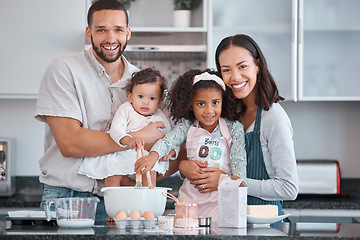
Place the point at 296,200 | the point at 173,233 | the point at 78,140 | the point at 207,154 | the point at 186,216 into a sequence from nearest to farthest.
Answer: the point at 173,233
the point at 186,216
the point at 78,140
the point at 207,154
the point at 296,200

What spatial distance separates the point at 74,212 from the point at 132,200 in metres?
0.17

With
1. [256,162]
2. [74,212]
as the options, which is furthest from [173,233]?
[256,162]

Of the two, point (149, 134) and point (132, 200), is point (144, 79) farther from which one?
point (132, 200)

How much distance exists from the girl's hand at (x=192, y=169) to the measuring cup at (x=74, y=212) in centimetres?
49

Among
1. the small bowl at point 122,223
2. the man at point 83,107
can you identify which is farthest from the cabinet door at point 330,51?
the small bowl at point 122,223

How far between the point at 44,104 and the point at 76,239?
73cm

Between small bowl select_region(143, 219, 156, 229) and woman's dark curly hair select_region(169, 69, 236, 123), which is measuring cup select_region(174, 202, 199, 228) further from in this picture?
woman's dark curly hair select_region(169, 69, 236, 123)

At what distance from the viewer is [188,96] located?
2072 millimetres

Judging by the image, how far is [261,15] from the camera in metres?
3.43

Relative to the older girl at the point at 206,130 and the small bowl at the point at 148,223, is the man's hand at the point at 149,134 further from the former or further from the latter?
the small bowl at the point at 148,223

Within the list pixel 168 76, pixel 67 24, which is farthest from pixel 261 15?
pixel 67 24

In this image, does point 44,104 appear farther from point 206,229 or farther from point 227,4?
point 227,4

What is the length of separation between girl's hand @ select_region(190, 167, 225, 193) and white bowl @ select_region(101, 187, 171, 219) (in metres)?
0.36

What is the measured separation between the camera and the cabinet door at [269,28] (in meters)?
3.39
